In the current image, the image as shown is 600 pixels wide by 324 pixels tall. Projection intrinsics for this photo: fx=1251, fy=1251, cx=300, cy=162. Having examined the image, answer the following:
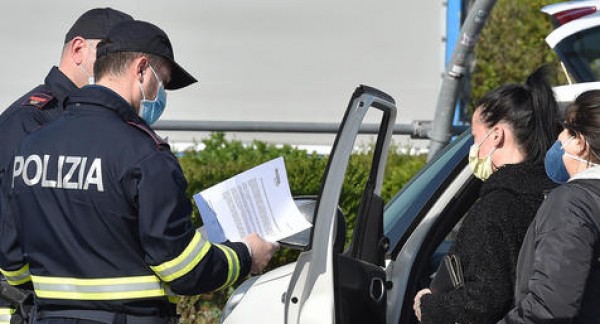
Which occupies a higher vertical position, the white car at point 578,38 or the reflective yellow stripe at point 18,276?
the white car at point 578,38

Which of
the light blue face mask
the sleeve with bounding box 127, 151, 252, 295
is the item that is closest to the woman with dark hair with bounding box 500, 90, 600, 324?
the sleeve with bounding box 127, 151, 252, 295

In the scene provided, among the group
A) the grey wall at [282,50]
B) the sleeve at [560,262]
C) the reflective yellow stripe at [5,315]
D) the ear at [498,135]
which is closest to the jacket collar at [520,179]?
the ear at [498,135]

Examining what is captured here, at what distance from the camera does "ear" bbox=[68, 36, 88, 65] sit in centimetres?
462

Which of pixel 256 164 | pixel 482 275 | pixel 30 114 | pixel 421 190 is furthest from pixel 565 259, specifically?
pixel 256 164

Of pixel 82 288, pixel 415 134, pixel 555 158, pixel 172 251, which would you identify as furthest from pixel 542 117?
pixel 415 134

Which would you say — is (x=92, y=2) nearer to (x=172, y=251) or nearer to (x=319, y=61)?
(x=319, y=61)

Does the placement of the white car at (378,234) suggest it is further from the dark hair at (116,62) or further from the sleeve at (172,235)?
the dark hair at (116,62)

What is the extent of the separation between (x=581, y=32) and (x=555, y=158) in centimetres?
96

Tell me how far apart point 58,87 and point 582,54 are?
1.93 meters

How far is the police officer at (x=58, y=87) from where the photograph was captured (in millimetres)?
4395

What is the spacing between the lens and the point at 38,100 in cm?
452

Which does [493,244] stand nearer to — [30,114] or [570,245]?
[570,245]

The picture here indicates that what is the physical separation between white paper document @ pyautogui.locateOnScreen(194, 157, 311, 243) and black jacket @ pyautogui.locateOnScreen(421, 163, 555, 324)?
507mm

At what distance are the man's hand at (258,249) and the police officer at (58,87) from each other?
967 mm
